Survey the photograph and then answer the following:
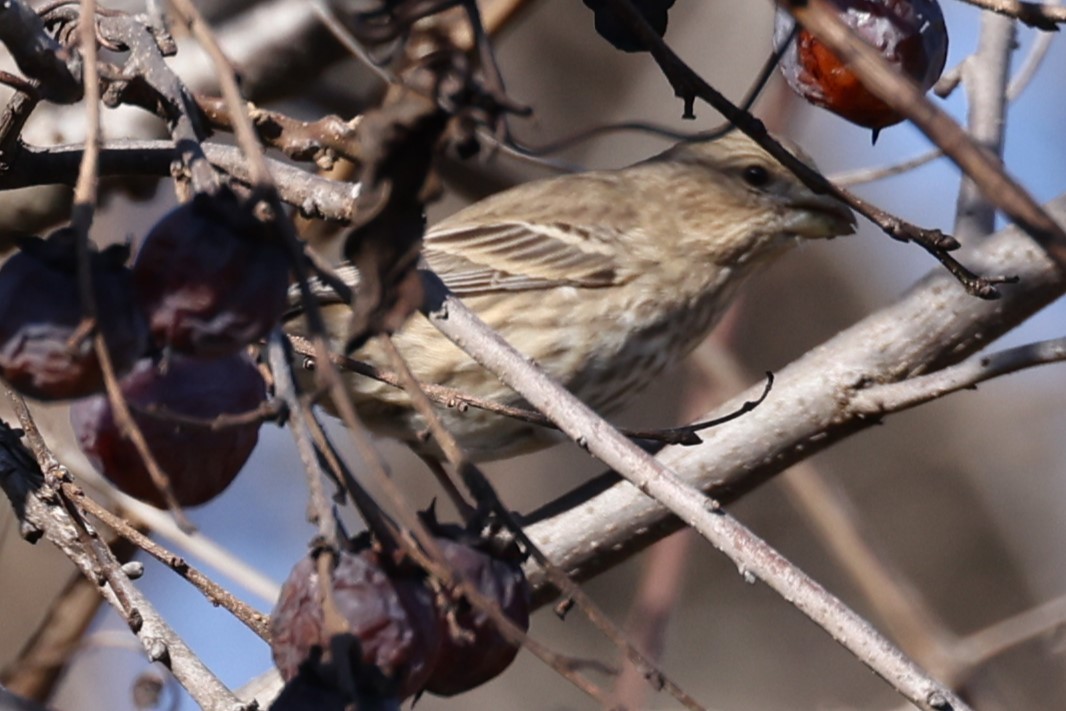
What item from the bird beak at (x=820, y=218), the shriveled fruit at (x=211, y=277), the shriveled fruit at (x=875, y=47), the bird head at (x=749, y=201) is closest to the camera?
the shriveled fruit at (x=211, y=277)

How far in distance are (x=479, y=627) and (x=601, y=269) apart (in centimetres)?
356

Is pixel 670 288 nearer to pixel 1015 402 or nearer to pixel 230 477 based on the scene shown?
pixel 1015 402

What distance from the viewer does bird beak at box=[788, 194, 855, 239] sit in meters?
4.47

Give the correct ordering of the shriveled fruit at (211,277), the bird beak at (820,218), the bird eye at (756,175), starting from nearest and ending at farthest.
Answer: the shriveled fruit at (211,277) < the bird beak at (820,218) < the bird eye at (756,175)

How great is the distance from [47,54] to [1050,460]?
588 centimetres

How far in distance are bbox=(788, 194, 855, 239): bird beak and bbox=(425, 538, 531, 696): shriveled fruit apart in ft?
10.0

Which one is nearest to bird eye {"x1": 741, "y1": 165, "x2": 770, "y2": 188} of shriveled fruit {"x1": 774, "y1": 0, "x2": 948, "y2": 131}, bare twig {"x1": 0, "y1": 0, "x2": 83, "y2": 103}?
shriveled fruit {"x1": 774, "y1": 0, "x2": 948, "y2": 131}

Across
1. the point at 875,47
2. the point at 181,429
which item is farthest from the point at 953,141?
the point at 875,47

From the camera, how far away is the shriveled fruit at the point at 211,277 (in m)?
1.29

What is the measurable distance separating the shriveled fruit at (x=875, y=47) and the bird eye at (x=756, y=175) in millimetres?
2830

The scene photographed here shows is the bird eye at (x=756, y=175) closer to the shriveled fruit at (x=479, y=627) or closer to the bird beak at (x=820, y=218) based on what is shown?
the bird beak at (x=820, y=218)

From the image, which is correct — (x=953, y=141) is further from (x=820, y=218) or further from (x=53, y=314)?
(x=820, y=218)

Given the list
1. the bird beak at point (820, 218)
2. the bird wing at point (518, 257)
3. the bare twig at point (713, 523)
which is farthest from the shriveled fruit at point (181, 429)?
the bird wing at point (518, 257)

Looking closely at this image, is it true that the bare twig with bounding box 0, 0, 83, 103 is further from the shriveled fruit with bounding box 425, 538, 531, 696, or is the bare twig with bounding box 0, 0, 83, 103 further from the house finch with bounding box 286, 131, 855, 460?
the house finch with bounding box 286, 131, 855, 460
